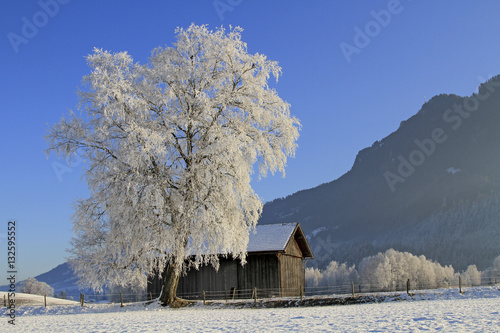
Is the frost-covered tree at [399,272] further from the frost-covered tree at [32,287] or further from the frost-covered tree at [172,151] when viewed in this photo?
the frost-covered tree at [172,151]

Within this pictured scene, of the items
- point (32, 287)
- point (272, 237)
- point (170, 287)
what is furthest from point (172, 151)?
point (32, 287)

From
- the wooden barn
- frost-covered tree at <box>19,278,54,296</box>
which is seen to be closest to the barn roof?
the wooden barn

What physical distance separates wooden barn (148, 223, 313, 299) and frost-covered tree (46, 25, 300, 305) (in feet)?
28.6

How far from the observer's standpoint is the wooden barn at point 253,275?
32.3 m

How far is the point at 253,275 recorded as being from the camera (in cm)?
3275

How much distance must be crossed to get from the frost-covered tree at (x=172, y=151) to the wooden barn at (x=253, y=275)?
8708 mm

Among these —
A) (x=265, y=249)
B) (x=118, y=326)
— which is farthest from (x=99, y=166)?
(x=265, y=249)

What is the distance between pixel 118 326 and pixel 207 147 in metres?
9.85

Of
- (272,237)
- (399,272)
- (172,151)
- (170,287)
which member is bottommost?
(399,272)

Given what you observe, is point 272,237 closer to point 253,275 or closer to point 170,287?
point 253,275

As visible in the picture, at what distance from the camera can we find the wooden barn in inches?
1273

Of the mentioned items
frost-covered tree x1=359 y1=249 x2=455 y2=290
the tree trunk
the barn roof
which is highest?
the barn roof

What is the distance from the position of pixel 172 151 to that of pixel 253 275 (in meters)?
13.4

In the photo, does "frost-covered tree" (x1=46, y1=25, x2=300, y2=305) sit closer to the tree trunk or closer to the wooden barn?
the tree trunk
